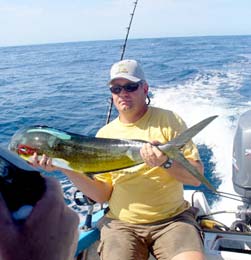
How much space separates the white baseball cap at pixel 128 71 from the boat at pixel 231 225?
0.87 meters

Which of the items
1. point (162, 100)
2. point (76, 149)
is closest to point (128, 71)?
point (76, 149)

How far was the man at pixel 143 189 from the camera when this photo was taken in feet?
7.84

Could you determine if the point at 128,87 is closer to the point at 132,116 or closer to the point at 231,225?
the point at 132,116

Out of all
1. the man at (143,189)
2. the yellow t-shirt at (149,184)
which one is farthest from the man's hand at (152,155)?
the yellow t-shirt at (149,184)

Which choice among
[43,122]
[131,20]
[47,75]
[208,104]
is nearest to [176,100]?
[208,104]

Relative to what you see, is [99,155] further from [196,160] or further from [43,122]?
[43,122]

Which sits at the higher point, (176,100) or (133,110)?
(133,110)

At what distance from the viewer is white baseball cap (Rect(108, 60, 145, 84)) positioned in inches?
106

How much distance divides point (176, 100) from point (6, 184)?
9.87m

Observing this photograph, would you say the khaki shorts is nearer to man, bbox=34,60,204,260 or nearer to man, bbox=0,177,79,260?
man, bbox=34,60,204,260

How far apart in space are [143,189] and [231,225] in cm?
100

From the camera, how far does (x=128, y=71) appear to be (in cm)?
271

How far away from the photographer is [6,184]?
1.84 ft

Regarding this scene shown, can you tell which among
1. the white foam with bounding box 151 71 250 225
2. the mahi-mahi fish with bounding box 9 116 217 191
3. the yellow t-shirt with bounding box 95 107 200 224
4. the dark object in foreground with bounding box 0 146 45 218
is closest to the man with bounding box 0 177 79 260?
the dark object in foreground with bounding box 0 146 45 218
